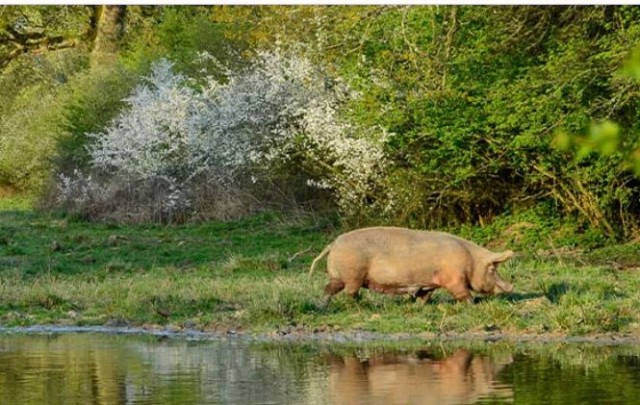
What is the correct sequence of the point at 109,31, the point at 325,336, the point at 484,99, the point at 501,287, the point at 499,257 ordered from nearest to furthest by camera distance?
the point at 325,336
the point at 499,257
the point at 501,287
the point at 484,99
the point at 109,31

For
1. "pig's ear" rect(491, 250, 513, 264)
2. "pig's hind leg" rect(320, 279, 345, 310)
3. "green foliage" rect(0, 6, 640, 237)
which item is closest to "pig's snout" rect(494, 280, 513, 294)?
"pig's ear" rect(491, 250, 513, 264)

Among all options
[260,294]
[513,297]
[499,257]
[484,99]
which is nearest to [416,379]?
[499,257]

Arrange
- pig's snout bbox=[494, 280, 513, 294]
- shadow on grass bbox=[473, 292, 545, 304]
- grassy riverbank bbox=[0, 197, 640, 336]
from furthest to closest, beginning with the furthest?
shadow on grass bbox=[473, 292, 545, 304] → pig's snout bbox=[494, 280, 513, 294] → grassy riverbank bbox=[0, 197, 640, 336]

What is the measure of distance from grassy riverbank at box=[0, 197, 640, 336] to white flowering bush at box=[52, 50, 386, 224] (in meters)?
2.35

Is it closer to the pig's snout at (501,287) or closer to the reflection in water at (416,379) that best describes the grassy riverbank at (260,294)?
the pig's snout at (501,287)

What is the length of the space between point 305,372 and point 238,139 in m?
17.9

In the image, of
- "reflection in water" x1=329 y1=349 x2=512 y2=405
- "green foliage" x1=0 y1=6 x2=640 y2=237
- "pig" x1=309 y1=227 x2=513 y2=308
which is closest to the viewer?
"reflection in water" x1=329 y1=349 x2=512 y2=405

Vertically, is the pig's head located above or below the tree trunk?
below

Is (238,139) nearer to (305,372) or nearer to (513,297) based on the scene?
(513,297)

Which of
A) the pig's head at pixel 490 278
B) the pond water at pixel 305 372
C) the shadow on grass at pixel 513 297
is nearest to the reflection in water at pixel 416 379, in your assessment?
the pond water at pixel 305 372

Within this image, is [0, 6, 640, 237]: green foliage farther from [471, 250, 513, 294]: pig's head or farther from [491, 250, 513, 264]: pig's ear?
[491, 250, 513, 264]: pig's ear

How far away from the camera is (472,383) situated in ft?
34.3

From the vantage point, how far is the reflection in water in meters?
9.65

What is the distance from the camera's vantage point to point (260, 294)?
609 inches
